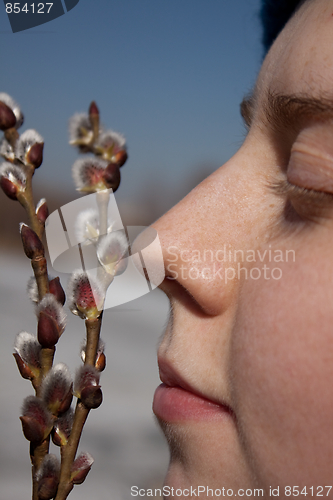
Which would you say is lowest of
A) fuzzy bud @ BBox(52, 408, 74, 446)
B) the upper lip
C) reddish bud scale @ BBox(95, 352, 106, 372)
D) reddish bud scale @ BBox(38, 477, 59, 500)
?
the upper lip

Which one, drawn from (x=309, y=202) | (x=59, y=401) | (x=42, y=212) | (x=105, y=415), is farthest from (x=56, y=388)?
(x=105, y=415)

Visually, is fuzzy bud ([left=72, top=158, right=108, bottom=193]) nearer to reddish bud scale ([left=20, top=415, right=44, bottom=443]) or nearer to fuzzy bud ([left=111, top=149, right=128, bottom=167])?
fuzzy bud ([left=111, top=149, right=128, bottom=167])

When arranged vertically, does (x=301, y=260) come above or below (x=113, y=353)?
above

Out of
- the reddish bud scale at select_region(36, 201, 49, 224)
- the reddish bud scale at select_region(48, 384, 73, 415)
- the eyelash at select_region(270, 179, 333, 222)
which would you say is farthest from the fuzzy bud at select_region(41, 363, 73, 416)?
the eyelash at select_region(270, 179, 333, 222)

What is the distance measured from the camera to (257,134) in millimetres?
410

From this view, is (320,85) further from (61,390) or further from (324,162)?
(61,390)

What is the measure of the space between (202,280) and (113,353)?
0.91m

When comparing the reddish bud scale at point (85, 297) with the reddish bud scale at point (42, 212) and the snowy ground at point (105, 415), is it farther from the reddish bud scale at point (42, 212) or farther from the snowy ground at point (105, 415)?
the snowy ground at point (105, 415)

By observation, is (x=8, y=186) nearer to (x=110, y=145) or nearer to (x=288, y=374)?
(x=110, y=145)

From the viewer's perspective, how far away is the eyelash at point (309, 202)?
0.33 m

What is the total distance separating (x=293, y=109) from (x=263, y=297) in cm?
16

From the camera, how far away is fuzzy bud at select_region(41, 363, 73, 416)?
0.29 m

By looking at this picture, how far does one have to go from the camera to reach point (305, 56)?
0.34 meters

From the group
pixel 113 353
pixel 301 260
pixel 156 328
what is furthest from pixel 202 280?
pixel 156 328
